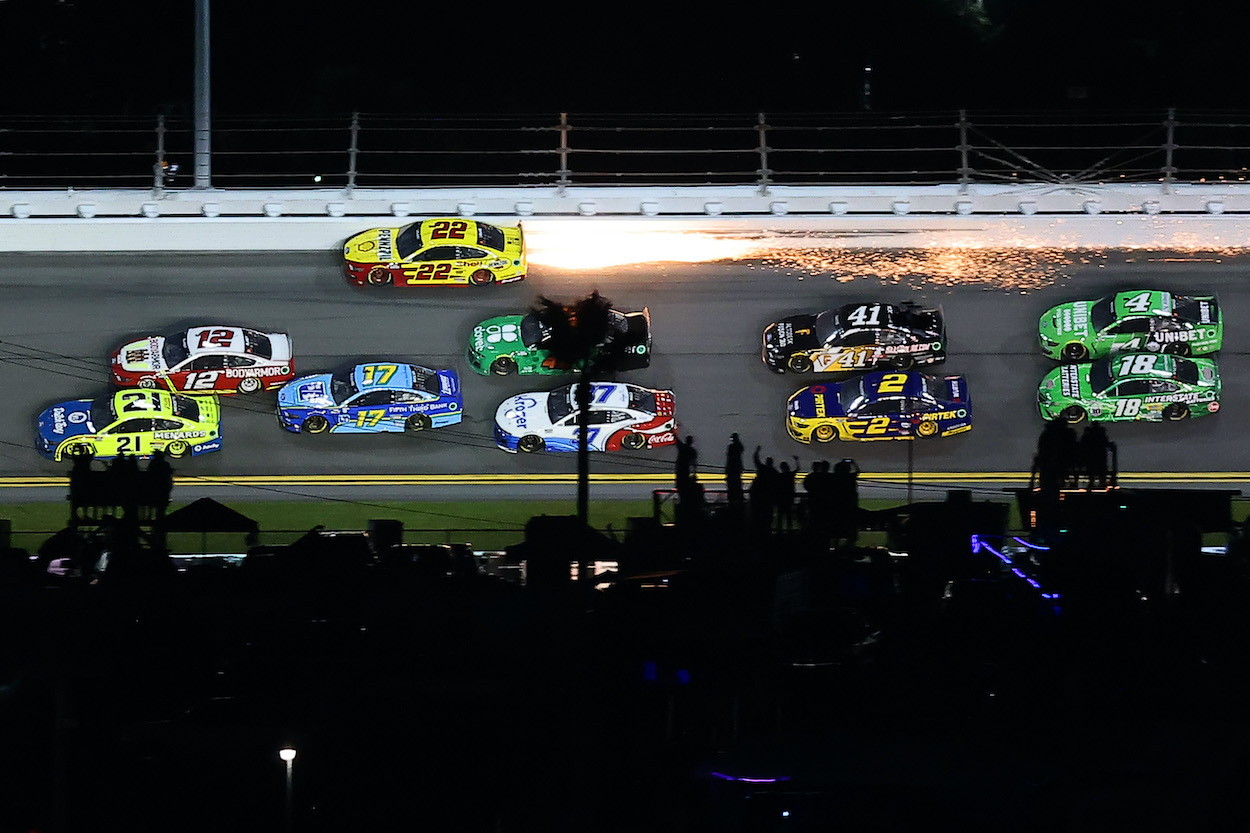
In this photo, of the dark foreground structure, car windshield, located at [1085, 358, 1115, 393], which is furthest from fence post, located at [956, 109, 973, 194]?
the dark foreground structure

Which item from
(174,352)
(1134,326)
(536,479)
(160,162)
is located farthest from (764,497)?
(160,162)

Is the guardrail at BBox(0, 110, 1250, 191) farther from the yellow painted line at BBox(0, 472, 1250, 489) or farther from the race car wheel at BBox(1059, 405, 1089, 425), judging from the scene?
the yellow painted line at BBox(0, 472, 1250, 489)

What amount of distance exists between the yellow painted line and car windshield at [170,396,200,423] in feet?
3.21

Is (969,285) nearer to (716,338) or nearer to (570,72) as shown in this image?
(716,338)

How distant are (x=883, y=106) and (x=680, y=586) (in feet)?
65.2

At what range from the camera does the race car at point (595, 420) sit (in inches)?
926

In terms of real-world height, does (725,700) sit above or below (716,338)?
below

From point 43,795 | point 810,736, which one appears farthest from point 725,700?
point 43,795

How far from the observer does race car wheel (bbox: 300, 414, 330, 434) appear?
939 inches

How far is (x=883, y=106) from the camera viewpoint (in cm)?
2853

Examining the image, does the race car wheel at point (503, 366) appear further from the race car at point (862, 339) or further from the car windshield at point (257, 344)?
the race car at point (862, 339)

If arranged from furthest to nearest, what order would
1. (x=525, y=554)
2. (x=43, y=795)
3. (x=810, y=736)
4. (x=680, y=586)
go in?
(x=525, y=554) → (x=680, y=586) → (x=43, y=795) → (x=810, y=736)

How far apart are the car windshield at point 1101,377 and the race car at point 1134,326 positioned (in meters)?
0.30

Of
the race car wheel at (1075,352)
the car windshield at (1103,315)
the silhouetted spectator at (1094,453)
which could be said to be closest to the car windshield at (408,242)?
the race car wheel at (1075,352)
